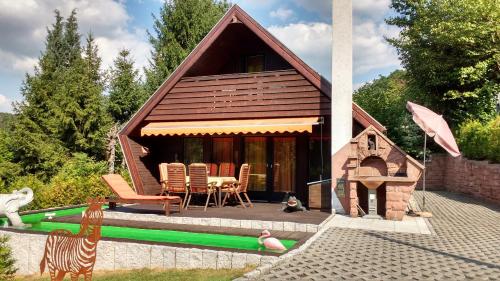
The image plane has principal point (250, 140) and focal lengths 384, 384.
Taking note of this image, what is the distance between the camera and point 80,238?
557 centimetres

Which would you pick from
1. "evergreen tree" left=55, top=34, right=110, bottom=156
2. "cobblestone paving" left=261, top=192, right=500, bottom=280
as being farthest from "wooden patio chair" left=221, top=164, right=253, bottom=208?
"evergreen tree" left=55, top=34, right=110, bottom=156

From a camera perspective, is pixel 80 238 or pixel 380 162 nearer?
pixel 80 238

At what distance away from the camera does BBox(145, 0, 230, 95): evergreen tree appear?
30.8 metres

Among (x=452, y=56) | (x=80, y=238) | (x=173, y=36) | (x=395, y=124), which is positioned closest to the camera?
(x=80, y=238)

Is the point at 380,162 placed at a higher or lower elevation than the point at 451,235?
higher

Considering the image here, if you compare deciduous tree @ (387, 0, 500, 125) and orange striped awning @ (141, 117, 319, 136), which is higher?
deciduous tree @ (387, 0, 500, 125)

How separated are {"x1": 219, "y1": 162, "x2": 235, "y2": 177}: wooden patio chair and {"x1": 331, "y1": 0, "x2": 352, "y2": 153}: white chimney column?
16.2 feet

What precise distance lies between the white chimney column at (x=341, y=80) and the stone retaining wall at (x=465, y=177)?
8.28 meters

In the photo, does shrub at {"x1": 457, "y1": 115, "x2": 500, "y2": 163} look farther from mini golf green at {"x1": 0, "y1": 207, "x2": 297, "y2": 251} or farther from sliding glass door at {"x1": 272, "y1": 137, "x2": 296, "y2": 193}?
mini golf green at {"x1": 0, "y1": 207, "x2": 297, "y2": 251}

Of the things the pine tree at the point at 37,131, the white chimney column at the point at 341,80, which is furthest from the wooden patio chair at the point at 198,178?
the pine tree at the point at 37,131

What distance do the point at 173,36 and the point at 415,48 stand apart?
18.4 metres

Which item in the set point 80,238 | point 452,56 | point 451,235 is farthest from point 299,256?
point 452,56

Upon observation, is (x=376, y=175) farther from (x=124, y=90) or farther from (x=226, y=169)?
(x=124, y=90)

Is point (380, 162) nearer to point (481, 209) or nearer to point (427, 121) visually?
point (427, 121)
